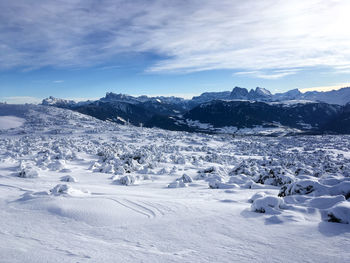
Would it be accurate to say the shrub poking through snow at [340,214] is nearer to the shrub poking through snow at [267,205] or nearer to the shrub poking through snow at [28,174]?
the shrub poking through snow at [267,205]

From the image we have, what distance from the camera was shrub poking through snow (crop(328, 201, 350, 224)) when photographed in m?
5.57

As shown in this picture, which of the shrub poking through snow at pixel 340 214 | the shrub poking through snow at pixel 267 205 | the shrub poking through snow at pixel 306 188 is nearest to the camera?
the shrub poking through snow at pixel 340 214

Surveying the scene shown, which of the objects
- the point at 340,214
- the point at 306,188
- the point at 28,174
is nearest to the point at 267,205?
the point at 340,214

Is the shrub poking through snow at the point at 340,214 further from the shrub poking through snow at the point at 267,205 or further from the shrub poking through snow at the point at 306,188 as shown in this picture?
the shrub poking through snow at the point at 306,188

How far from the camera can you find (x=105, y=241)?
514cm

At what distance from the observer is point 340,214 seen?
18.5ft

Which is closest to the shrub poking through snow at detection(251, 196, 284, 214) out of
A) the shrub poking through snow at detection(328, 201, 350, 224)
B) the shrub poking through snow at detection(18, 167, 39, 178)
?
the shrub poking through snow at detection(328, 201, 350, 224)

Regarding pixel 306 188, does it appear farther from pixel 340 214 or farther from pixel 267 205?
pixel 340 214

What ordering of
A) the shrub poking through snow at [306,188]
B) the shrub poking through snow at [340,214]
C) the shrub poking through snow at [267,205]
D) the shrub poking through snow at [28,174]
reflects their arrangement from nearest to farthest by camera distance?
1. the shrub poking through snow at [340,214]
2. the shrub poking through snow at [267,205]
3. the shrub poking through snow at [306,188]
4. the shrub poking through snow at [28,174]

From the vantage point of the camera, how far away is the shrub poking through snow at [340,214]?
219 inches

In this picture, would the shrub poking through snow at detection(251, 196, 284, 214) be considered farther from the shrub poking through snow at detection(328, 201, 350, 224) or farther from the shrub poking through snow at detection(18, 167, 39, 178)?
the shrub poking through snow at detection(18, 167, 39, 178)

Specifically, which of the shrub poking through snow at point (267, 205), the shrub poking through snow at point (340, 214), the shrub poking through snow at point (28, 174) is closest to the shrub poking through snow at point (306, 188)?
the shrub poking through snow at point (267, 205)

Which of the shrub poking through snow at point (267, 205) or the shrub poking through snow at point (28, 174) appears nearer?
the shrub poking through snow at point (267, 205)

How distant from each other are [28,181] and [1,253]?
863 cm
